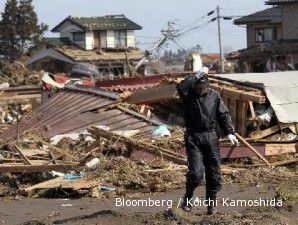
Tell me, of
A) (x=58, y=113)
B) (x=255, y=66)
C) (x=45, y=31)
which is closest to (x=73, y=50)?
(x=45, y=31)

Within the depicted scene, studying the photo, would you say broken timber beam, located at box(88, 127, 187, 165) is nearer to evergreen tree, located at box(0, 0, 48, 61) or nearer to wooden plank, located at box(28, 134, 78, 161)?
wooden plank, located at box(28, 134, 78, 161)

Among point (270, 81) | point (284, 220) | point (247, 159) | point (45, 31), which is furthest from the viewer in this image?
point (45, 31)

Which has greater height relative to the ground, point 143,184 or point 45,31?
point 45,31

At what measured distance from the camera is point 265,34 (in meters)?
51.6

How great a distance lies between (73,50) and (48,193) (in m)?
52.7

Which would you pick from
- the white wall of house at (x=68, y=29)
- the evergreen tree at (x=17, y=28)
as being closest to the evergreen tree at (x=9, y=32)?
the evergreen tree at (x=17, y=28)

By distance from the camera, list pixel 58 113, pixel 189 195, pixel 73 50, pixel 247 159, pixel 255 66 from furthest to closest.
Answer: pixel 73 50 < pixel 255 66 < pixel 58 113 < pixel 247 159 < pixel 189 195

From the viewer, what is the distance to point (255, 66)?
43.6 m

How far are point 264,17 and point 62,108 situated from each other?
3520 cm

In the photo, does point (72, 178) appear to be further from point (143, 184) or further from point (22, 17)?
point (22, 17)

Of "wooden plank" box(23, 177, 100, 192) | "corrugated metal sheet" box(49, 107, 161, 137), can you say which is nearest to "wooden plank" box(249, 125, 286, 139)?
"corrugated metal sheet" box(49, 107, 161, 137)

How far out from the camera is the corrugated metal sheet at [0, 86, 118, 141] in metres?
17.0

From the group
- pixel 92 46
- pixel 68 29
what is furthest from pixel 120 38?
pixel 68 29

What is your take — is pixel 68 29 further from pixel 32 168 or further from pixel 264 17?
pixel 32 168
